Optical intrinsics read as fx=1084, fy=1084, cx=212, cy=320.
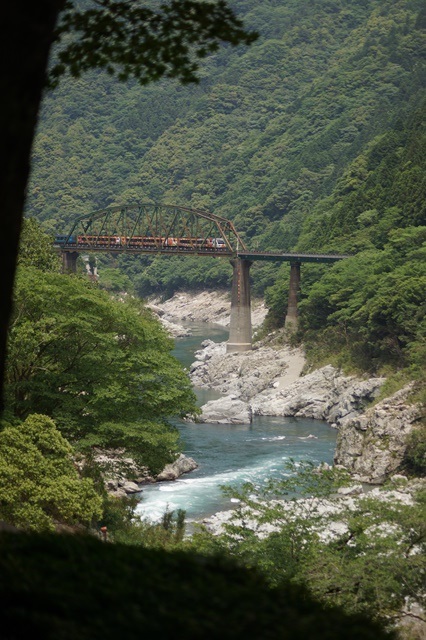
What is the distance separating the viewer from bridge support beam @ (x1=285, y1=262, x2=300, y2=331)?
79.2 meters

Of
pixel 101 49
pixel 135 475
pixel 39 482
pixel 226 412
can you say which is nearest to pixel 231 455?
pixel 226 412

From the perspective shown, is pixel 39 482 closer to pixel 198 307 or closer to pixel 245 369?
pixel 245 369

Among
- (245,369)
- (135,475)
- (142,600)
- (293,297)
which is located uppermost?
(142,600)

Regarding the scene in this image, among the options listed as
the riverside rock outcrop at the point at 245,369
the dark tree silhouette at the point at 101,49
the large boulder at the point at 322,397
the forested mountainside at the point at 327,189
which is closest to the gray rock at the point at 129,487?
the large boulder at the point at 322,397

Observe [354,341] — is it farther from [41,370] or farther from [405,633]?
[405,633]

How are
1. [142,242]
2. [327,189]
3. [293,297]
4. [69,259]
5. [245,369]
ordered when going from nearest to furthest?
[245,369] → [293,297] → [69,259] → [142,242] → [327,189]

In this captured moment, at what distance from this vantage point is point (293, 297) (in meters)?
81.6

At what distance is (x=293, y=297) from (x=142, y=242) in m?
31.4

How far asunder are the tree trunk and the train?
93.1m

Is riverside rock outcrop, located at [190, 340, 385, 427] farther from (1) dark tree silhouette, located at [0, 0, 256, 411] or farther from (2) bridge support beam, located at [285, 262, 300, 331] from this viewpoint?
(1) dark tree silhouette, located at [0, 0, 256, 411]

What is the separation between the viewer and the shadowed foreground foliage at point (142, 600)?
5.21 metres

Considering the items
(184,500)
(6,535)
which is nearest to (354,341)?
(184,500)

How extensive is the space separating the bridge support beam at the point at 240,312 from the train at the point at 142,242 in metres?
3.59

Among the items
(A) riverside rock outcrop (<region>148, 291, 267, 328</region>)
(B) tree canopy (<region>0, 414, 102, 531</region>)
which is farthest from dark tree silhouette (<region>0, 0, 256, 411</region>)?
(A) riverside rock outcrop (<region>148, 291, 267, 328</region>)
